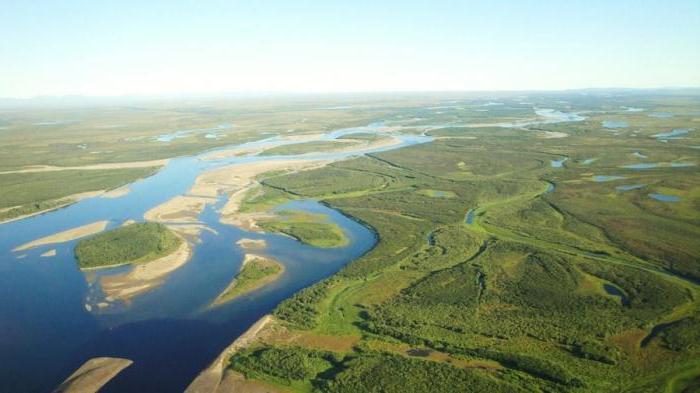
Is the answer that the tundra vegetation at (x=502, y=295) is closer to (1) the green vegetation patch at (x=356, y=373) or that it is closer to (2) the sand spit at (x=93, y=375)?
(1) the green vegetation patch at (x=356, y=373)

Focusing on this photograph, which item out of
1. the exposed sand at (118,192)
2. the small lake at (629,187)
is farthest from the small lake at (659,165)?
the exposed sand at (118,192)

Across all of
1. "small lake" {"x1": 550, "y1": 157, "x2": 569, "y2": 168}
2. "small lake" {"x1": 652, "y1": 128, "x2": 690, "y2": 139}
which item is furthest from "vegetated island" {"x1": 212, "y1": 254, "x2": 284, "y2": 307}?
"small lake" {"x1": 652, "y1": 128, "x2": 690, "y2": 139}

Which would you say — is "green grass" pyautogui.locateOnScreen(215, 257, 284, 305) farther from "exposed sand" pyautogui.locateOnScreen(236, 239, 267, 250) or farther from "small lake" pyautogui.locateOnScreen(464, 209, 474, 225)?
"small lake" pyautogui.locateOnScreen(464, 209, 474, 225)

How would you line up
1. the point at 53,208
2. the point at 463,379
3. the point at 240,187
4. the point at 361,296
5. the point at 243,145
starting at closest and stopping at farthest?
the point at 463,379 < the point at 361,296 < the point at 53,208 < the point at 240,187 < the point at 243,145

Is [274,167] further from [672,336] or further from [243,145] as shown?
[672,336]

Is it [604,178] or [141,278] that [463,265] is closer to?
[141,278]

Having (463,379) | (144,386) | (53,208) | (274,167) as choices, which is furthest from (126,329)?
(274,167)

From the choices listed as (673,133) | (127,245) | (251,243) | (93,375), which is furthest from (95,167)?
(673,133)
